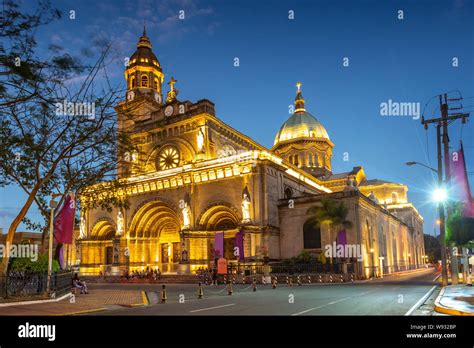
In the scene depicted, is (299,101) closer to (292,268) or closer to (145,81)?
(145,81)

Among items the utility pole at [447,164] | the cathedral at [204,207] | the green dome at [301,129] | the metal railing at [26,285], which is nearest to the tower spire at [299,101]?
the green dome at [301,129]

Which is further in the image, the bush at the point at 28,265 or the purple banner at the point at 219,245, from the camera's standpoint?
the purple banner at the point at 219,245

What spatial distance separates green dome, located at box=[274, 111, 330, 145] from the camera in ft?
269

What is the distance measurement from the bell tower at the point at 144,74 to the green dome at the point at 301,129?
2849cm

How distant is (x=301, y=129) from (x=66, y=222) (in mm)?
62785

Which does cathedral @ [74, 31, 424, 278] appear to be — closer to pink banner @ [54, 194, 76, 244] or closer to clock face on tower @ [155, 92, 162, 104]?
clock face on tower @ [155, 92, 162, 104]

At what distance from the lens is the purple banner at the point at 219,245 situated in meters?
46.4

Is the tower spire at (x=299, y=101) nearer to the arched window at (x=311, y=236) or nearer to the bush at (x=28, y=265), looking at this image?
the arched window at (x=311, y=236)

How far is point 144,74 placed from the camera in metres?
63.3

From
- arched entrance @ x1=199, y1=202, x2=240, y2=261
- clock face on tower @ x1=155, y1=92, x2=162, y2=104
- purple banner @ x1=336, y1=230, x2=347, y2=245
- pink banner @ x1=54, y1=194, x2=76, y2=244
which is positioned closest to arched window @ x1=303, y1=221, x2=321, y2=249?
purple banner @ x1=336, y1=230, x2=347, y2=245

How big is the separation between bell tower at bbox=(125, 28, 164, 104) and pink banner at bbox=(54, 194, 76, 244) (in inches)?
1542

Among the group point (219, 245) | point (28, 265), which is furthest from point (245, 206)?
point (28, 265)

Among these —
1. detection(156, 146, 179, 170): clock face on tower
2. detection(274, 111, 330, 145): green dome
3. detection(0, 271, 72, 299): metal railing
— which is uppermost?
detection(274, 111, 330, 145): green dome

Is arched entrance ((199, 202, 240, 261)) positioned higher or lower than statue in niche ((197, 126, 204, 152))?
lower
